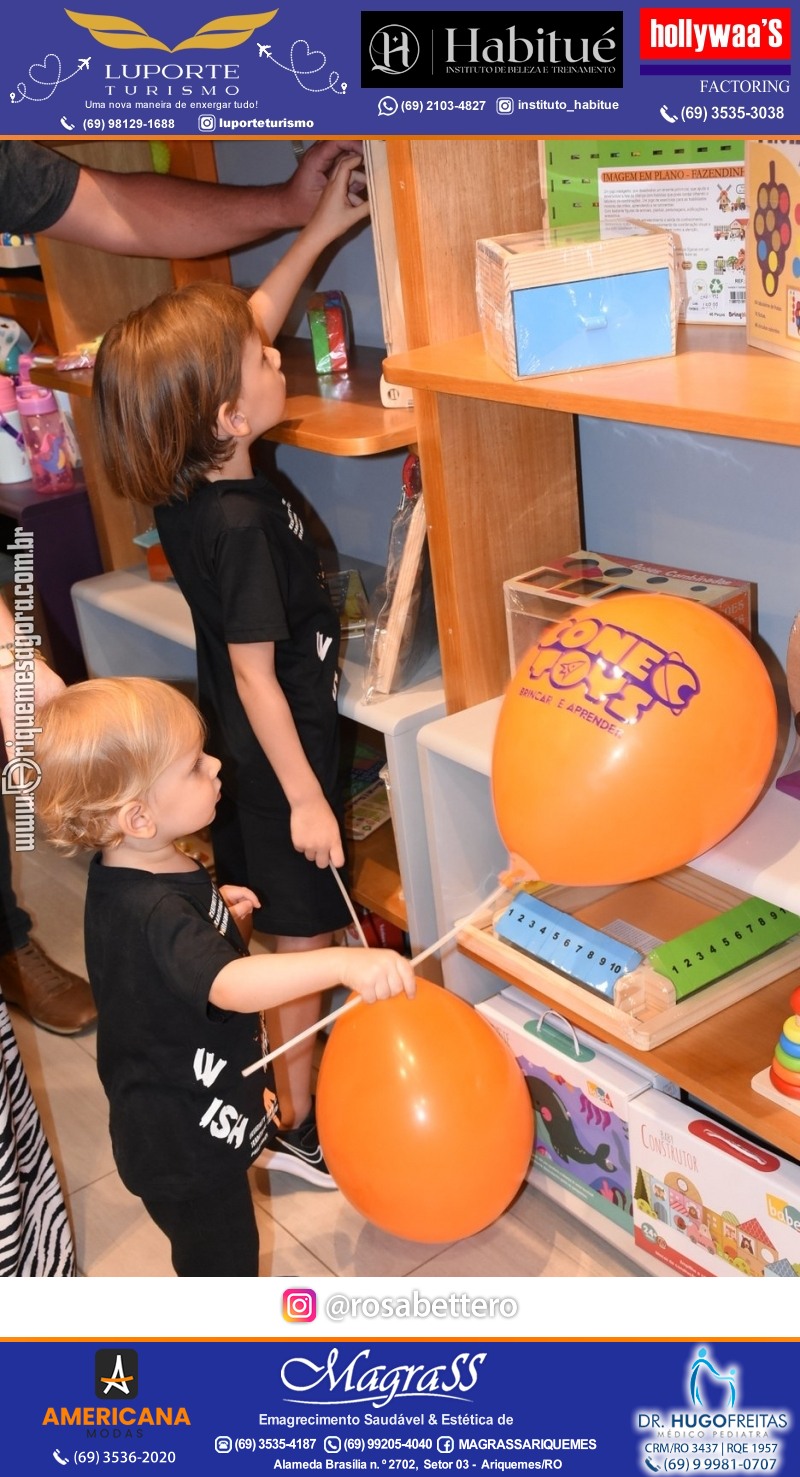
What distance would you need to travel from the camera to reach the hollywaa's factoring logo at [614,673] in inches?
48.4

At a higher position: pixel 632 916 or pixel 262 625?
pixel 262 625

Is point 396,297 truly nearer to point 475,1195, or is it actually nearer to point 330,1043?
point 330,1043

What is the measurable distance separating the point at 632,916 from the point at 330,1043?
39cm

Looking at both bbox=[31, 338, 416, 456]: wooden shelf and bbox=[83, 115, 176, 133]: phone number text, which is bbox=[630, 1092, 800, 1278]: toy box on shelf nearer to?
bbox=[31, 338, 416, 456]: wooden shelf

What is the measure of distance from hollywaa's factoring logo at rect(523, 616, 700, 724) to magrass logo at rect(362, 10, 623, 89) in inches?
18.6

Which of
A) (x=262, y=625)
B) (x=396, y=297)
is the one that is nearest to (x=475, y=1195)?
(x=262, y=625)

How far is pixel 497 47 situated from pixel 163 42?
0.28 meters

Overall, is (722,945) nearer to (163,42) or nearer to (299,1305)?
(299,1305)

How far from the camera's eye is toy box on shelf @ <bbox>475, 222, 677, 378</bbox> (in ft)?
4.36

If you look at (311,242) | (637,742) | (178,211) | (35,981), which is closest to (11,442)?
(178,211)
